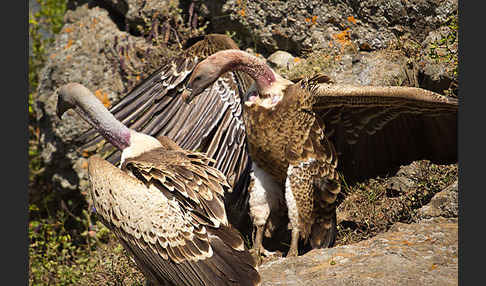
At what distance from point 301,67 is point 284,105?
1.19m

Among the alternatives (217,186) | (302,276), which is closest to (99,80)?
(217,186)

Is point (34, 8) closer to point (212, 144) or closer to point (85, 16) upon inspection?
point (85, 16)

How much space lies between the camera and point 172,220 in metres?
3.48

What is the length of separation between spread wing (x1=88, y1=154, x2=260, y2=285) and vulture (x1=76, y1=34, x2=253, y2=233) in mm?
1151

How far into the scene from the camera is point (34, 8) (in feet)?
26.7

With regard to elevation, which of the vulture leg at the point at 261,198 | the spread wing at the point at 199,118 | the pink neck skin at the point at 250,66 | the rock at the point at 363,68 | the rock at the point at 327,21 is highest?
the rock at the point at 327,21

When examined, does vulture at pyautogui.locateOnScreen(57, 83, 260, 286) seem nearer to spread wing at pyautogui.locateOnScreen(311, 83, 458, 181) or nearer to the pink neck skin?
the pink neck skin

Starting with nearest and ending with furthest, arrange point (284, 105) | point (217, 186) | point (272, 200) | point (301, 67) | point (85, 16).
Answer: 1. point (217, 186)
2. point (284, 105)
3. point (272, 200)
4. point (301, 67)
5. point (85, 16)

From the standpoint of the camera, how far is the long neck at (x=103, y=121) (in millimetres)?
4242

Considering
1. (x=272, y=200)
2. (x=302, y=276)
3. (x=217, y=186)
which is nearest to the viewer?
(x=302, y=276)

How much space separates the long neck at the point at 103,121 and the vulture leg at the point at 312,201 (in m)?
1.35

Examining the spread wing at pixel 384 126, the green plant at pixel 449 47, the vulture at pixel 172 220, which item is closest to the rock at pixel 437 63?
the green plant at pixel 449 47


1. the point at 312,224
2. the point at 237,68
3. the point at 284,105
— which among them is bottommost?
the point at 312,224

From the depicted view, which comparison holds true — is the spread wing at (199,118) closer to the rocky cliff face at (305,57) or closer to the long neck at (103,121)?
the long neck at (103,121)
